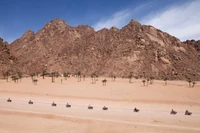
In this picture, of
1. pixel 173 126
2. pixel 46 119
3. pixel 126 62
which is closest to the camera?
pixel 173 126

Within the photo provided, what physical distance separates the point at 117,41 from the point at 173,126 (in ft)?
537

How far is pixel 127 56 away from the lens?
168 m

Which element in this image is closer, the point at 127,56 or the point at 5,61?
the point at 5,61

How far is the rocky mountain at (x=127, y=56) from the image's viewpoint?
159 m

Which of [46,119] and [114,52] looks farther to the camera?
[114,52]

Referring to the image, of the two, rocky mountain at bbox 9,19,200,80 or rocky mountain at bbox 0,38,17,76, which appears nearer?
rocky mountain at bbox 0,38,17,76

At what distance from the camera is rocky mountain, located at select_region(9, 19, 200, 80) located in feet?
522

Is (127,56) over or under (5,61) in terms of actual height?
over

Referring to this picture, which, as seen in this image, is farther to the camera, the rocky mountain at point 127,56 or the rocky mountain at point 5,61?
the rocky mountain at point 127,56

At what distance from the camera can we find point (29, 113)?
104 ft

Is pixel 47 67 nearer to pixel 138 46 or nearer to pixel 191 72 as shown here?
pixel 138 46

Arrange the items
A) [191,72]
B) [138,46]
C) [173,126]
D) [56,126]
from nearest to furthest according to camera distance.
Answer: [56,126] → [173,126] → [191,72] → [138,46]

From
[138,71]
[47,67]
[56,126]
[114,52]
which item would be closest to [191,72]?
[138,71]

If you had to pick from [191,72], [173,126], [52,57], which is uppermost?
[52,57]
